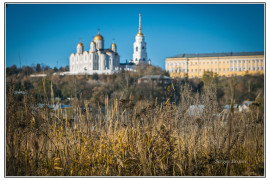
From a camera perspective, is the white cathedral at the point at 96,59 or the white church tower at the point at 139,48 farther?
the white church tower at the point at 139,48

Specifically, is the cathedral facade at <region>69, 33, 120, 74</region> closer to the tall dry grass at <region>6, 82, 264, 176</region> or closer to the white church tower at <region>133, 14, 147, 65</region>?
the white church tower at <region>133, 14, 147, 65</region>

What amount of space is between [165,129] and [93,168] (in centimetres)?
85

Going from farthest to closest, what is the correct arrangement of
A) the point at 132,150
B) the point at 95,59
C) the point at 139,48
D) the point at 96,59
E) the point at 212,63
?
the point at 139,48
the point at 212,63
the point at 96,59
the point at 95,59
the point at 132,150

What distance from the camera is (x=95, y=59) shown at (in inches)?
2569

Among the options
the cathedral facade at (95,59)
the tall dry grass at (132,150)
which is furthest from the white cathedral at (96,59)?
the tall dry grass at (132,150)

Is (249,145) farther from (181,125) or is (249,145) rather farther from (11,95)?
(11,95)

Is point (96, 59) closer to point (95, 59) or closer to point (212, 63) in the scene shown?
point (95, 59)

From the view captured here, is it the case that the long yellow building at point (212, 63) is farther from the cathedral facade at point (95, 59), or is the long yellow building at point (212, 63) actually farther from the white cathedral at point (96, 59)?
the cathedral facade at point (95, 59)

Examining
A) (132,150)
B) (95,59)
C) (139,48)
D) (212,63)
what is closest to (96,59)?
(95,59)

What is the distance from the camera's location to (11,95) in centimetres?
276

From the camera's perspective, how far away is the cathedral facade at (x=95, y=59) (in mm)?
64431

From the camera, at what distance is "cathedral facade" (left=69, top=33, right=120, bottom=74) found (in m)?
64.4

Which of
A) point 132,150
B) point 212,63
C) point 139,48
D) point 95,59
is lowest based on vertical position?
point 132,150

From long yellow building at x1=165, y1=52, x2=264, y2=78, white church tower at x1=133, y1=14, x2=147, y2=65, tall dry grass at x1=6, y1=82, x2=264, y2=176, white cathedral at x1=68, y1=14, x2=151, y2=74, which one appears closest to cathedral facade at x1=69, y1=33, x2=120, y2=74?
white cathedral at x1=68, y1=14, x2=151, y2=74
